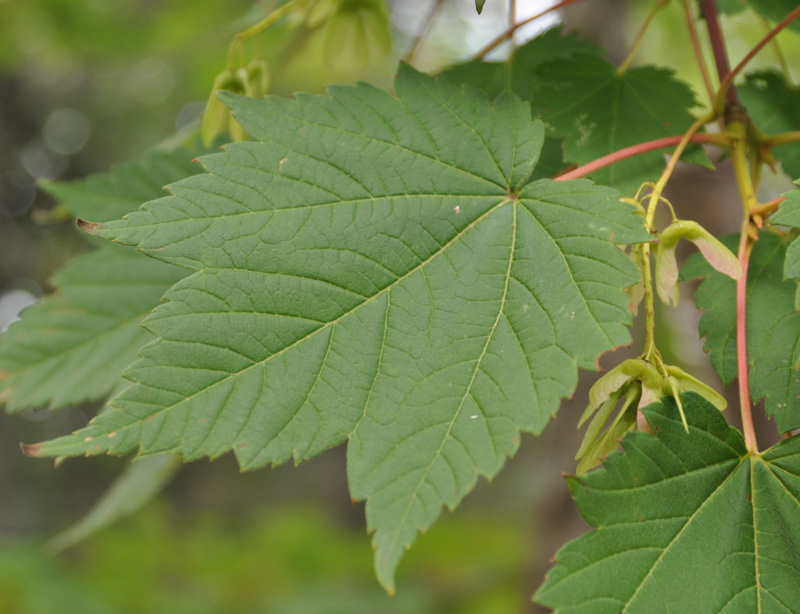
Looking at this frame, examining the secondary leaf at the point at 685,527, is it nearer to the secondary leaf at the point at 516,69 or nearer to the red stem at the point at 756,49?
the red stem at the point at 756,49

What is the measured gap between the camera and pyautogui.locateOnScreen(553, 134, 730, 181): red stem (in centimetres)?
93

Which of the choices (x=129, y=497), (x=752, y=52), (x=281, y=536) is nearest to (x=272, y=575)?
(x=281, y=536)

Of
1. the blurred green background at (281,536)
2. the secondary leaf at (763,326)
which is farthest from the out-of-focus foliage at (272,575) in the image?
the secondary leaf at (763,326)

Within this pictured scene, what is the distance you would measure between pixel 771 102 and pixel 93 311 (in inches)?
56.9

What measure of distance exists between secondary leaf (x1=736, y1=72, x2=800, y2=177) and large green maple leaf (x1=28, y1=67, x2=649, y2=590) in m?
0.56

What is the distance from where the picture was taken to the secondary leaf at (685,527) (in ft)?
2.54

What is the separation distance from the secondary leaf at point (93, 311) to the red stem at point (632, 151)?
800mm

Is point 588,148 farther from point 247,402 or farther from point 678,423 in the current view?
point 247,402

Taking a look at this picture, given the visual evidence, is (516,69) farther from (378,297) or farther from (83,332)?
(83,332)

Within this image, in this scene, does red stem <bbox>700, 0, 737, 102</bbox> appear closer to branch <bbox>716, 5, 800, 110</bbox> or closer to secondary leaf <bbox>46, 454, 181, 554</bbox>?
branch <bbox>716, 5, 800, 110</bbox>

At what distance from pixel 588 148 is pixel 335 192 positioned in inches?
17.8

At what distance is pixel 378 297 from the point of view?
2.79 ft

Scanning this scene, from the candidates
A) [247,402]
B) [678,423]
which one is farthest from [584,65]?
[247,402]

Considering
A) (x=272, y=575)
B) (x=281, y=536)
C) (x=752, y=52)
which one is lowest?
(x=272, y=575)
